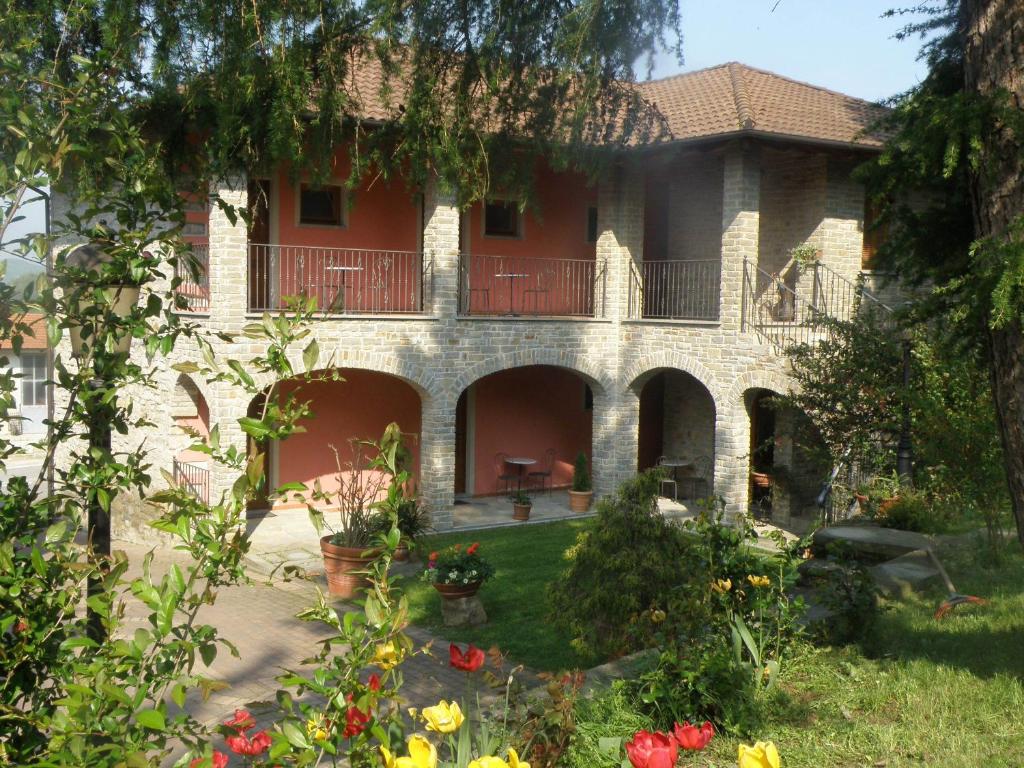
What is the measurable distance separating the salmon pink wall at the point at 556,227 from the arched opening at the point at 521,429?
87.3 inches

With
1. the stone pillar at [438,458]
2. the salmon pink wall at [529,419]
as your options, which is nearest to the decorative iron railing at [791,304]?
the salmon pink wall at [529,419]

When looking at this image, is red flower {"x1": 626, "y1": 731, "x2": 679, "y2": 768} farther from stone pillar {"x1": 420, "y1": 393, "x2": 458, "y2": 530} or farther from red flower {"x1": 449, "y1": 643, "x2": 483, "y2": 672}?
stone pillar {"x1": 420, "y1": 393, "x2": 458, "y2": 530}

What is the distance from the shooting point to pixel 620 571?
674cm

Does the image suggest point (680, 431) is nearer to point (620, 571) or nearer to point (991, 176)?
point (620, 571)

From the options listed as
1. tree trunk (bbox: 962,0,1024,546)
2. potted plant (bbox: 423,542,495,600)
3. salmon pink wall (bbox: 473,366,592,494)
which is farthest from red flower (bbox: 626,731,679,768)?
salmon pink wall (bbox: 473,366,592,494)

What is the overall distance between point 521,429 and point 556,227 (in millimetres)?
3767

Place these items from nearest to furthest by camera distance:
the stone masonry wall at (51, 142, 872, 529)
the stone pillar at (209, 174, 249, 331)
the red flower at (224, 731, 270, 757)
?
1. the red flower at (224, 731, 270, 757)
2. the stone pillar at (209, 174, 249, 331)
3. the stone masonry wall at (51, 142, 872, 529)

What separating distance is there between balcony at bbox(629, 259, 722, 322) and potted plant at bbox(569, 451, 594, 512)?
8.78ft

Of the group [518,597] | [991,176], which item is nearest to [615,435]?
[518,597]

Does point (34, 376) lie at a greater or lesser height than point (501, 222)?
lesser

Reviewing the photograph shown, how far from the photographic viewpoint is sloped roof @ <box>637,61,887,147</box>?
14.5m

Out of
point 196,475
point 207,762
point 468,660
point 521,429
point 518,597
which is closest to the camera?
point 207,762

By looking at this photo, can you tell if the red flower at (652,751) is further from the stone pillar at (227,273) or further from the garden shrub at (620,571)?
the stone pillar at (227,273)

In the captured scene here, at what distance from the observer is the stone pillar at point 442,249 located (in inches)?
578
